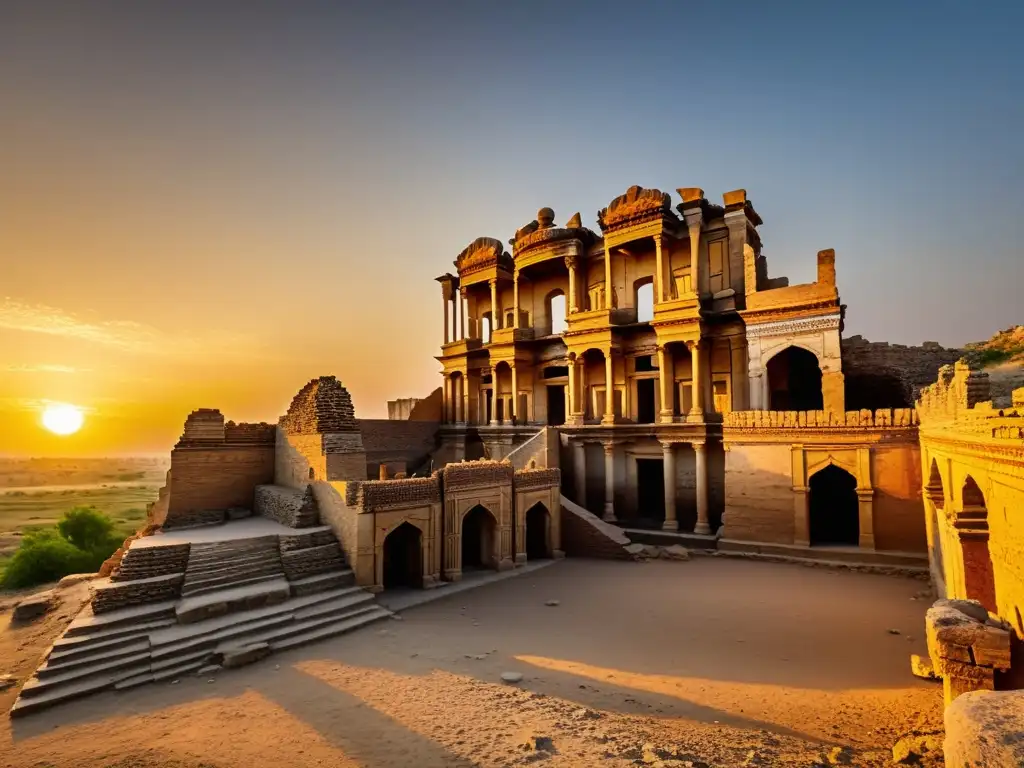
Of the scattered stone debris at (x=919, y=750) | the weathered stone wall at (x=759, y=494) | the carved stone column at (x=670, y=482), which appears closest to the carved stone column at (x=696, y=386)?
the carved stone column at (x=670, y=482)

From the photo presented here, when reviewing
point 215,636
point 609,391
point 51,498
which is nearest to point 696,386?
point 609,391

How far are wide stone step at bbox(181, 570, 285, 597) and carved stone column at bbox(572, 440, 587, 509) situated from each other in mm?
13836

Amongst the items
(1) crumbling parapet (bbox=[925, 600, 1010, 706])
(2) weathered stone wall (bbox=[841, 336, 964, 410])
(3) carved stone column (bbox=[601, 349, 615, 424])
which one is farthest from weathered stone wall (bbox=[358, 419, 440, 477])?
(1) crumbling parapet (bbox=[925, 600, 1010, 706])

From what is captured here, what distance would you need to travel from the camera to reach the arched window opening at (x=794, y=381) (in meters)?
22.7

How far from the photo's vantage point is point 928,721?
7.54 metres

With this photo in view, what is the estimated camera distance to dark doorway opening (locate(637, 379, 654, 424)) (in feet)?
86.5

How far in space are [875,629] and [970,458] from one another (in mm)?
5781

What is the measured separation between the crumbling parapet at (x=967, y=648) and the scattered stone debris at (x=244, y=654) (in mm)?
10825

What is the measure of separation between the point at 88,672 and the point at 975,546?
14.7 meters

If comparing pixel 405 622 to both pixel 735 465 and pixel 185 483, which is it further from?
pixel 735 465

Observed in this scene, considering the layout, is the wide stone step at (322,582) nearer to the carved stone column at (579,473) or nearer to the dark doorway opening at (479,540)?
the dark doorway opening at (479,540)

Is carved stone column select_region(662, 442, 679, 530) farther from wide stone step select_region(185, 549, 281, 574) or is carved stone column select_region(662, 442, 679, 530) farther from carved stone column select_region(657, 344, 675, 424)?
wide stone step select_region(185, 549, 281, 574)

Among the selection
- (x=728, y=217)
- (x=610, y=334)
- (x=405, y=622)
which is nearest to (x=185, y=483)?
(x=405, y=622)

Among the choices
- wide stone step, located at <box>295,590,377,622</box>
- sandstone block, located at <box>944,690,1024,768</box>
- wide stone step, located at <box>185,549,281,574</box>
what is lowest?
wide stone step, located at <box>295,590,377,622</box>
